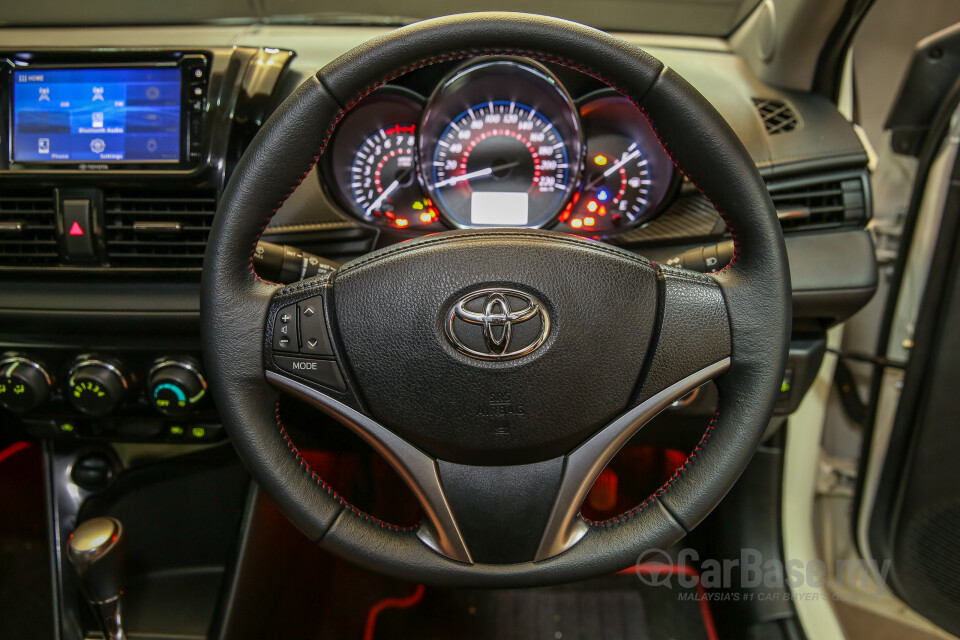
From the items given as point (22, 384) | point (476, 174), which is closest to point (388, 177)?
point (476, 174)

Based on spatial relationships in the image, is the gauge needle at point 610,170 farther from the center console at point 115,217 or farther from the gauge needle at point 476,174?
the center console at point 115,217

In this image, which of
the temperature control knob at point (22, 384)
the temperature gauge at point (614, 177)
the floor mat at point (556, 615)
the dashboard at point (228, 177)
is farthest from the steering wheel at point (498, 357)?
the floor mat at point (556, 615)

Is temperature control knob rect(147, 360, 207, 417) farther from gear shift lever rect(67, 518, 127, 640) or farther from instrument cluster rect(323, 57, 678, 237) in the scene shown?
instrument cluster rect(323, 57, 678, 237)

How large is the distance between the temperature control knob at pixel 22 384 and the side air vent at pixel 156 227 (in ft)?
0.78

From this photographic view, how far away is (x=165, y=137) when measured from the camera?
112 centimetres

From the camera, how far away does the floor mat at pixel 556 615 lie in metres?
1.58

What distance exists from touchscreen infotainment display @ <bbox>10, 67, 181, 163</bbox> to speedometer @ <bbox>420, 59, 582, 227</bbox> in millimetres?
439

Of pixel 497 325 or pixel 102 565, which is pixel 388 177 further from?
pixel 102 565

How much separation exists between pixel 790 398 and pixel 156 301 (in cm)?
110

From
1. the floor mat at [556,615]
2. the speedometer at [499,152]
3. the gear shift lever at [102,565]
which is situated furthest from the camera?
the floor mat at [556,615]

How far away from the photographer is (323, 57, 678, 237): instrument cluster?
119 centimetres

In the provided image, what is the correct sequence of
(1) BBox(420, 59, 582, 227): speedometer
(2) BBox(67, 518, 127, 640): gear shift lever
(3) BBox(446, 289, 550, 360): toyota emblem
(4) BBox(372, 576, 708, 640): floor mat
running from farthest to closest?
1. (4) BBox(372, 576, 708, 640): floor mat
2. (1) BBox(420, 59, 582, 227): speedometer
3. (2) BBox(67, 518, 127, 640): gear shift lever
4. (3) BBox(446, 289, 550, 360): toyota emblem

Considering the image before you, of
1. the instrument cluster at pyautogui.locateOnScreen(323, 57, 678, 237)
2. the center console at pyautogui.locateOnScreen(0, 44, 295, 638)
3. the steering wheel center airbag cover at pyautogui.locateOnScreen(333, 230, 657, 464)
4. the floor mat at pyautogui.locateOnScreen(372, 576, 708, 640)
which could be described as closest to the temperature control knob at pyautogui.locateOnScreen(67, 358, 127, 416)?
the center console at pyautogui.locateOnScreen(0, 44, 295, 638)

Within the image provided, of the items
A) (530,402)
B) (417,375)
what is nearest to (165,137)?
(417,375)
